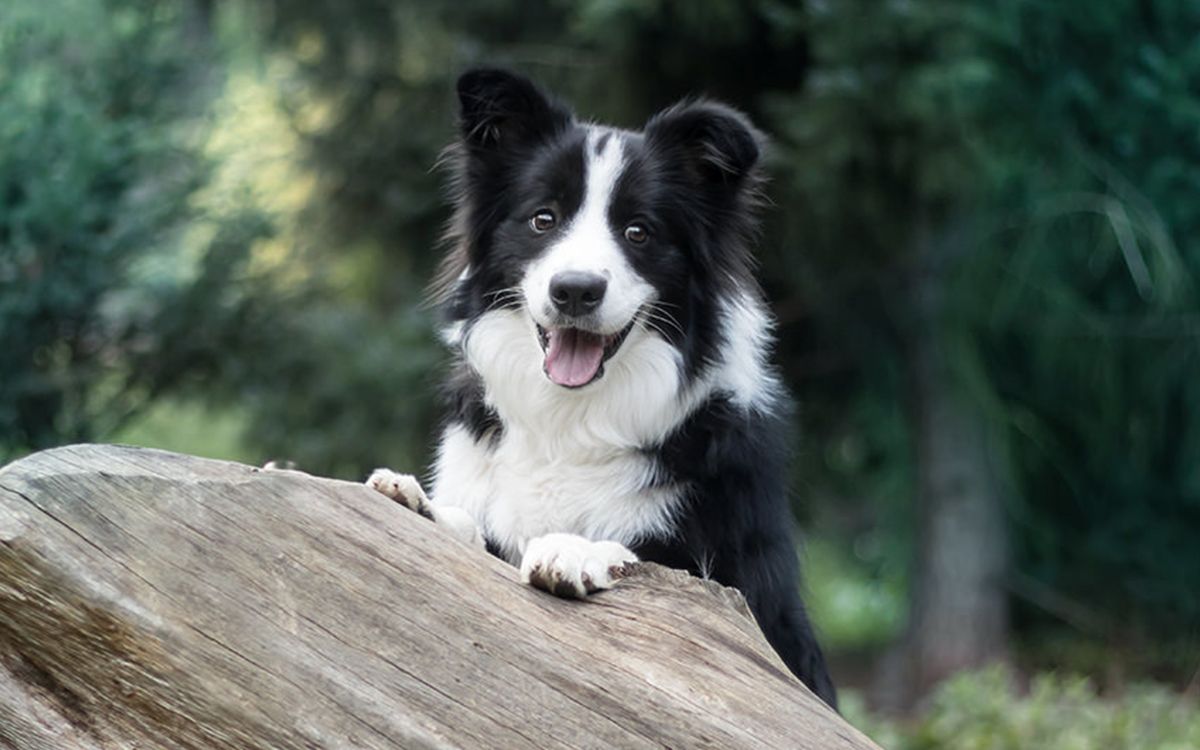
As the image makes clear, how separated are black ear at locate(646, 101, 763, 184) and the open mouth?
531 mm

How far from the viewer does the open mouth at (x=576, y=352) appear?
3.73 m

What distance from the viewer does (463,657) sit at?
2980 mm

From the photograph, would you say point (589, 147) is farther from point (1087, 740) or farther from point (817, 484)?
point (817, 484)

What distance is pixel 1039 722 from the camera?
20.0 ft

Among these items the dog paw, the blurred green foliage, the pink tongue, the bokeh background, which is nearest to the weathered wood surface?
the dog paw

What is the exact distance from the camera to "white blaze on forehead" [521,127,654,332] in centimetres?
360

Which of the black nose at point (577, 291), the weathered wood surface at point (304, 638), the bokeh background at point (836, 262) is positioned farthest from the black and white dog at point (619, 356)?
the bokeh background at point (836, 262)

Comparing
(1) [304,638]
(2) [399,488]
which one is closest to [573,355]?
(2) [399,488]

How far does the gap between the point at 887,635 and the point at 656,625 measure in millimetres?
7541

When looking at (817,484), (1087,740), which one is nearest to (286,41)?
(817,484)

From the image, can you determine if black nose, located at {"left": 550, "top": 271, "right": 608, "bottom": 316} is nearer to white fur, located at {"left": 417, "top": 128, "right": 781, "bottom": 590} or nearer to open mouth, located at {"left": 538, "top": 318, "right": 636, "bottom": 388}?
white fur, located at {"left": 417, "top": 128, "right": 781, "bottom": 590}

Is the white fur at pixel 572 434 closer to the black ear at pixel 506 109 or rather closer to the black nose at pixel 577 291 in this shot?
the black nose at pixel 577 291

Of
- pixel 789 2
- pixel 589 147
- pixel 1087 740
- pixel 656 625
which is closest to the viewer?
pixel 656 625

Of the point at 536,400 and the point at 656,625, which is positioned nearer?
the point at 656,625
